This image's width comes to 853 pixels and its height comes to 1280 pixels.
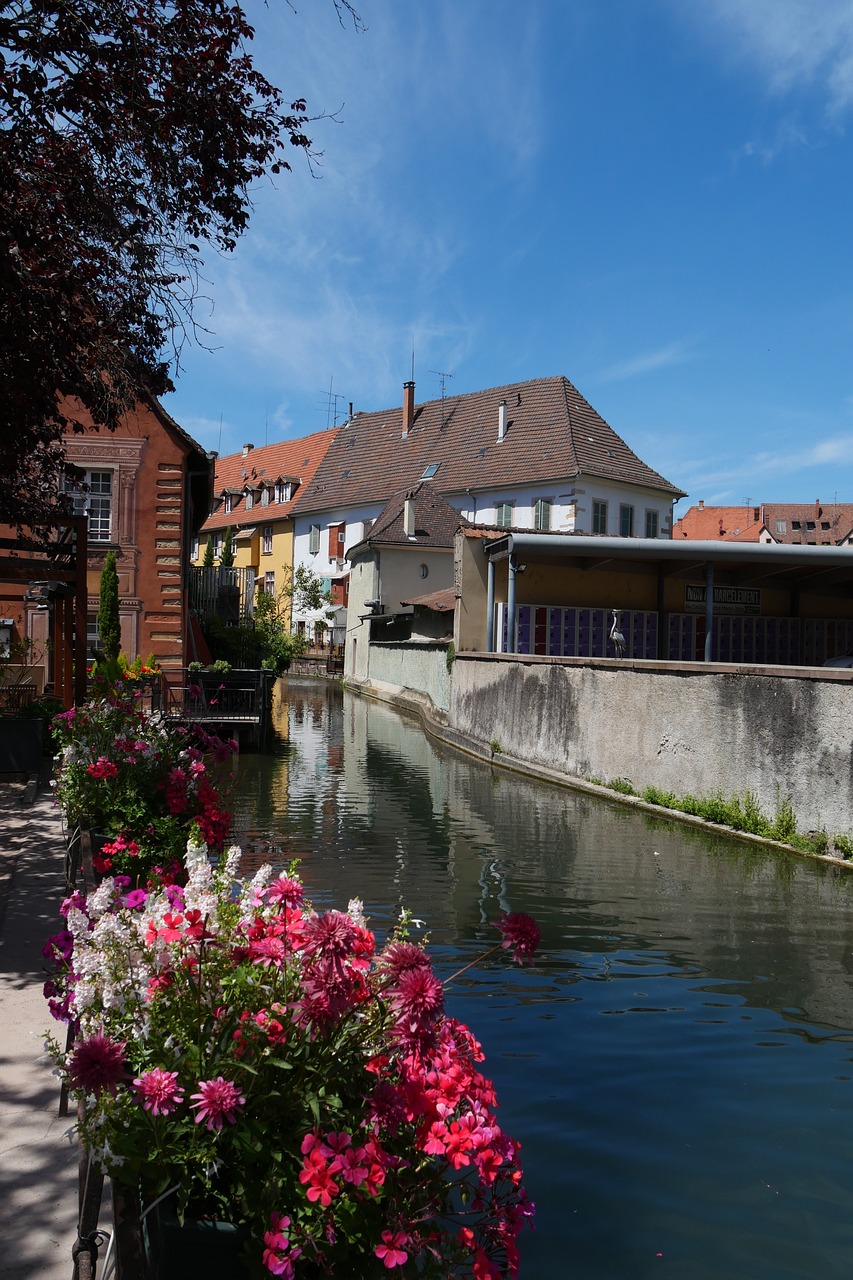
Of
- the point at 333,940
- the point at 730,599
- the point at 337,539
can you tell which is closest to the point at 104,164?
the point at 333,940

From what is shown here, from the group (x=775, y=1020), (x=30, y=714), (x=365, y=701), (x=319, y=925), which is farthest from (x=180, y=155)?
(x=365, y=701)

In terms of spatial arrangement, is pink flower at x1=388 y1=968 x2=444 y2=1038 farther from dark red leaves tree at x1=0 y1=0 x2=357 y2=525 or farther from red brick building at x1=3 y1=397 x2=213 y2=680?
red brick building at x1=3 y1=397 x2=213 y2=680

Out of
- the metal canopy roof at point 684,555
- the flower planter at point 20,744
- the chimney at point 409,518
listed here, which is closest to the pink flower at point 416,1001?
the flower planter at point 20,744

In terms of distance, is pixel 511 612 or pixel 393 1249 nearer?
pixel 393 1249

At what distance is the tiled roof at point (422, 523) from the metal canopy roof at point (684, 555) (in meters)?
19.6

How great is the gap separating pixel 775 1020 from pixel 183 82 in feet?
23.7

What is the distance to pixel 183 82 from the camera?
716 cm

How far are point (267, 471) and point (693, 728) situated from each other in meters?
62.3

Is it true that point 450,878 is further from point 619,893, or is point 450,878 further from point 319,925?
point 319,925

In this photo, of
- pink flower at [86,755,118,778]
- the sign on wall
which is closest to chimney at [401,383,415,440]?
the sign on wall

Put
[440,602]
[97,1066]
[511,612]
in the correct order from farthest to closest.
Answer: [440,602], [511,612], [97,1066]

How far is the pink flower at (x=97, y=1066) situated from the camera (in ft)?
8.20

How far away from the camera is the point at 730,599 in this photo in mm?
27078

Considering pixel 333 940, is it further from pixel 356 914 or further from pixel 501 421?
pixel 501 421
